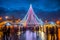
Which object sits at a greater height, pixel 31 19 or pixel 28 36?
pixel 31 19

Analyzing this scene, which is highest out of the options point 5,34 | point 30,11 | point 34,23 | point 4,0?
point 4,0

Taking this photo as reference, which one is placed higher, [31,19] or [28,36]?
[31,19]

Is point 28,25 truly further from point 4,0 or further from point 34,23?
point 4,0

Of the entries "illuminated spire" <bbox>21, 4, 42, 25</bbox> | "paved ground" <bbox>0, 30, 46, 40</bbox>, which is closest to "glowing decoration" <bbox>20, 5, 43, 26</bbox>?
"illuminated spire" <bbox>21, 4, 42, 25</bbox>

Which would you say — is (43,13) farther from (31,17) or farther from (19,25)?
(19,25)

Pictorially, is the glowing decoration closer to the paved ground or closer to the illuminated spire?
the illuminated spire

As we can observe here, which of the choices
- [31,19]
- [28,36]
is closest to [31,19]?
[31,19]

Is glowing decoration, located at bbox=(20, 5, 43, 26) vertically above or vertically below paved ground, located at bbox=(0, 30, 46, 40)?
above

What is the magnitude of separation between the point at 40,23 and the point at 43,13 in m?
0.18

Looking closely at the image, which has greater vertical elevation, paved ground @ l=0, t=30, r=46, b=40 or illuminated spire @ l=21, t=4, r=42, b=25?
illuminated spire @ l=21, t=4, r=42, b=25

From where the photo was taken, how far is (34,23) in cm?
301

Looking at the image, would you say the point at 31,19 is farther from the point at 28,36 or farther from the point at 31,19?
the point at 28,36

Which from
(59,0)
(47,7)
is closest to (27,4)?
(47,7)

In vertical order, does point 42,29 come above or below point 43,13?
below
